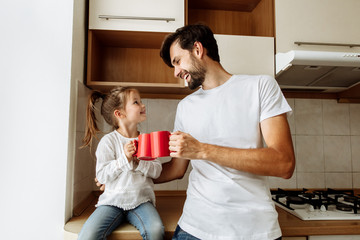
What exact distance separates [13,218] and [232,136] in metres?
0.98

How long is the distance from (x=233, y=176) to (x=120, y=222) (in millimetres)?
521

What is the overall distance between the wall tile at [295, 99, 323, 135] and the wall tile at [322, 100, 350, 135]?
42mm

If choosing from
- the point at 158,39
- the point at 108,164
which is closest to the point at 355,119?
the point at 158,39

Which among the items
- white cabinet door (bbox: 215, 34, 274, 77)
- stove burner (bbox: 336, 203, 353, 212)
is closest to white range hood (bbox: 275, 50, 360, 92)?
white cabinet door (bbox: 215, 34, 274, 77)

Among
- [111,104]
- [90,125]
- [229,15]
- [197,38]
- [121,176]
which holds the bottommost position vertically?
[121,176]

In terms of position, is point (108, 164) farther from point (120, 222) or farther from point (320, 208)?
point (320, 208)

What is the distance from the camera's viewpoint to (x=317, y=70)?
1.42m

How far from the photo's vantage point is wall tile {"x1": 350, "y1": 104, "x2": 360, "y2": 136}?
1807 mm

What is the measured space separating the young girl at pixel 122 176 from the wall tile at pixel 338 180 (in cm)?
122

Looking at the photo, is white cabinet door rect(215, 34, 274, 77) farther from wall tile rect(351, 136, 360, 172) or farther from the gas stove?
wall tile rect(351, 136, 360, 172)

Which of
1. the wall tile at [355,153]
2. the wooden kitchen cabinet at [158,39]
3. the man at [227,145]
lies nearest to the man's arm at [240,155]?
the man at [227,145]

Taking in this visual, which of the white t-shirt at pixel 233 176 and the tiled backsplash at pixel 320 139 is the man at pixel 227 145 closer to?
the white t-shirt at pixel 233 176

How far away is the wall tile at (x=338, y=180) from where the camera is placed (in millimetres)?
1761

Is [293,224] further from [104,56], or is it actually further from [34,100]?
[104,56]
